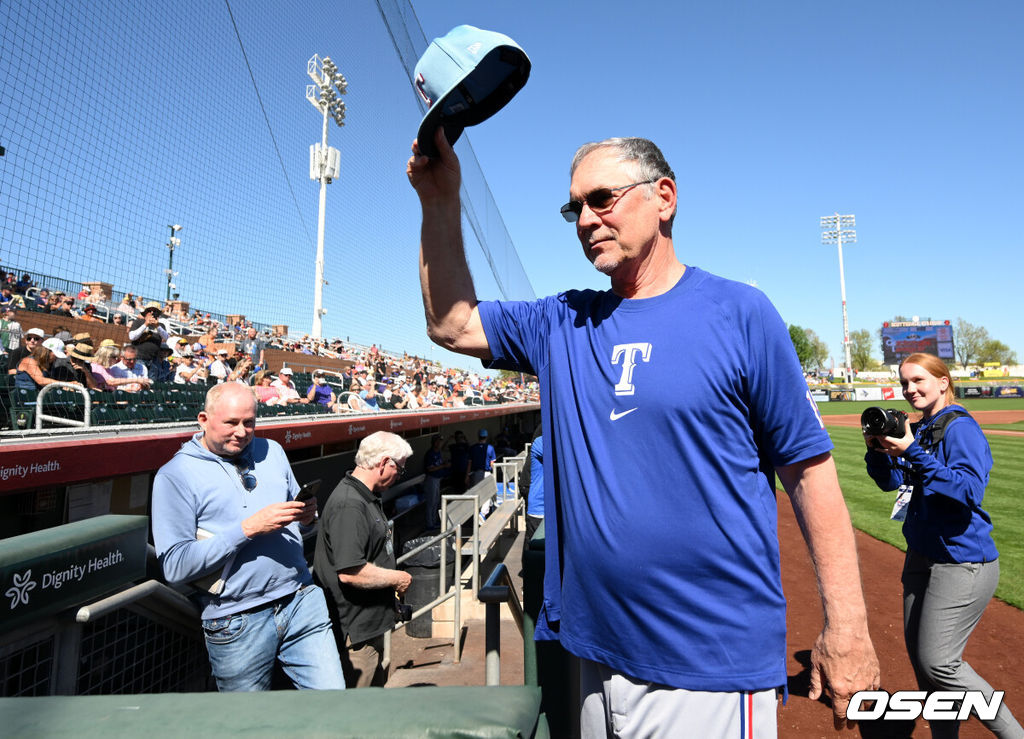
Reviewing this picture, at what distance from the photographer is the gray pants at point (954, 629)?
2650 millimetres

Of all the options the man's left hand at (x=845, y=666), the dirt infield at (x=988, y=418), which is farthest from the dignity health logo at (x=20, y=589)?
the dirt infield at (x=988, y=418)

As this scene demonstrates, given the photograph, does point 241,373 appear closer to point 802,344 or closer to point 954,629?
point 954,629

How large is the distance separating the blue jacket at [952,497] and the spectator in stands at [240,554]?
8.78ft

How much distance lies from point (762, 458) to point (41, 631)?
2.09m

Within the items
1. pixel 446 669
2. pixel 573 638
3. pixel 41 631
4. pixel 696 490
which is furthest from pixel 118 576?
pixel 446 669

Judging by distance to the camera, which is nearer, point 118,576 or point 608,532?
point 608,532

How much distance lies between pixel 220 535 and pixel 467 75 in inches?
80.5

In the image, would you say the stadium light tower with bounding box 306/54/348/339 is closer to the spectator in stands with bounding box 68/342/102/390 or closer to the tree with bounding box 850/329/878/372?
the spectator in stands with bounding box 68/342/102/390

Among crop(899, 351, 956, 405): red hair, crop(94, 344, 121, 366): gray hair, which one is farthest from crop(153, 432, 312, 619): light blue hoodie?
crop(94, 344, 121, 366): gray hair

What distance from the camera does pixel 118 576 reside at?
2.02m

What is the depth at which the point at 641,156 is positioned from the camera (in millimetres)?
1485

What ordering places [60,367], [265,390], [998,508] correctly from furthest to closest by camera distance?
[998,508] < [265,390] < [60,367]

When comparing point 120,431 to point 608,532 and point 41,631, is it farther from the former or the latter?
point 608,532

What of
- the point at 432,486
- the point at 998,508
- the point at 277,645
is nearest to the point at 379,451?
the point at 277,645
